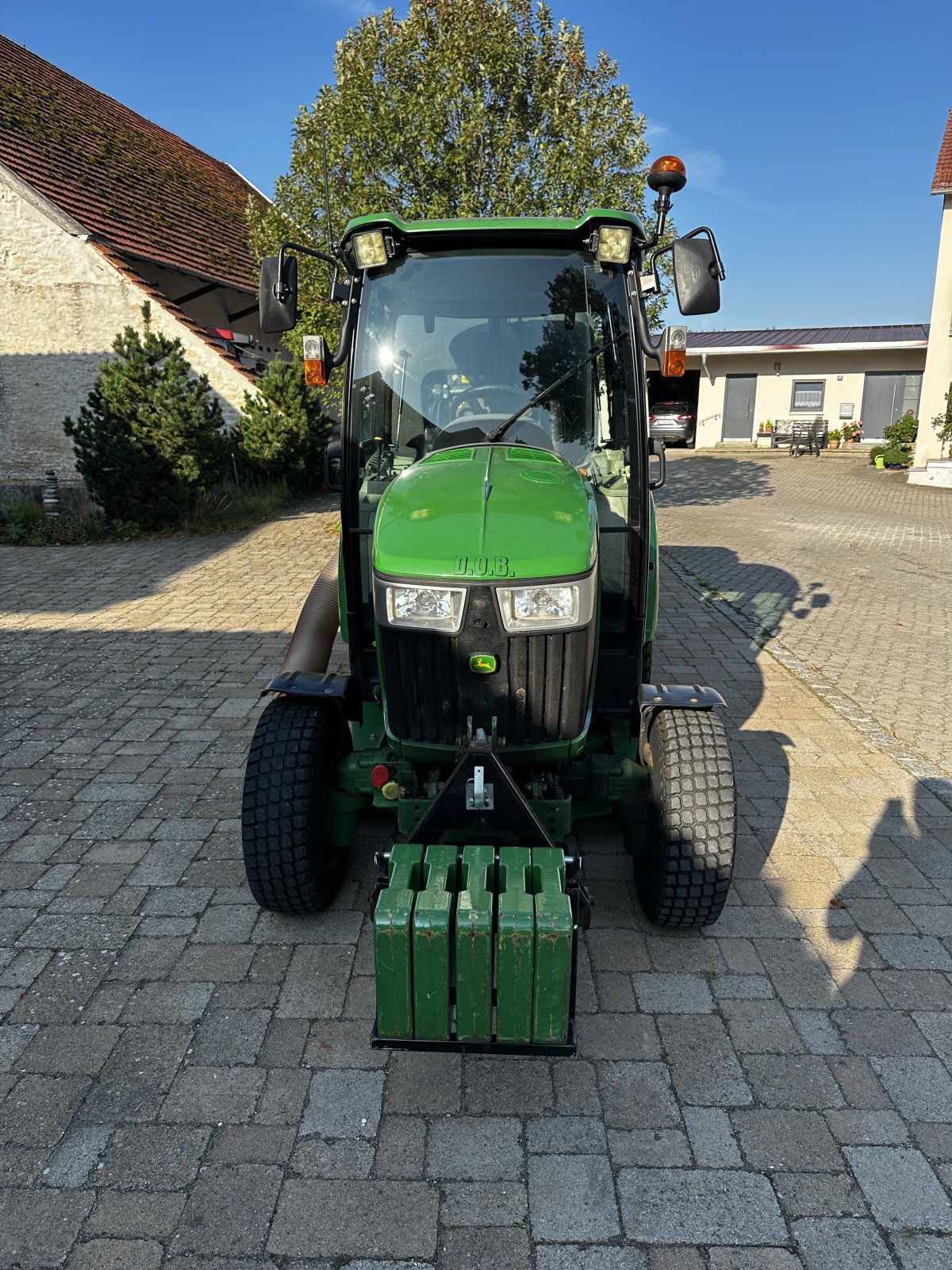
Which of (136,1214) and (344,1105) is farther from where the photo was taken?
(344,1105)

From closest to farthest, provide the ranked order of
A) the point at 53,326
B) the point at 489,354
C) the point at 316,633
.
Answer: the point at 489,354 → the point at 316,633 → the point at 53,326

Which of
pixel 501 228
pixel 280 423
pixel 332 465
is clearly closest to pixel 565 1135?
pixel 332 465

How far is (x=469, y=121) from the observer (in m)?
10.2

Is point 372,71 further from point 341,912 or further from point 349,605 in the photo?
point 341,912

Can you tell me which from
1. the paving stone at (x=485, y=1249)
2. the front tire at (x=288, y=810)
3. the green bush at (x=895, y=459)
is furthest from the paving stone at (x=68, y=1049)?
the green bush at (x=895, y=459)

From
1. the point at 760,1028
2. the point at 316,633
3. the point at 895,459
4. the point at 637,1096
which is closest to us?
the point at 637,1096

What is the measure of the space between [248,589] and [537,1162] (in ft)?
23.5

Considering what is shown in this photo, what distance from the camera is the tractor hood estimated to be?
103 inches

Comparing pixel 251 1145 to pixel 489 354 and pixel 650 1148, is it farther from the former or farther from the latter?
pixel 489 354

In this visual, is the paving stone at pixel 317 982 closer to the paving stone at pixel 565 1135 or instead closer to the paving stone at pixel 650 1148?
the paving stone at pixel 565 1135

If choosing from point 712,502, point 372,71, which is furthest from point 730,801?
point 712,502

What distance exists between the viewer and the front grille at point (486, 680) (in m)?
2.67

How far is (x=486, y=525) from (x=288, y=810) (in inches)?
49.6

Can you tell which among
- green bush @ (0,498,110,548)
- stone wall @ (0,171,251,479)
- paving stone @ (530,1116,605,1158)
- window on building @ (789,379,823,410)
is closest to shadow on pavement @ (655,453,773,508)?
window on building @ (789,379,823,410)
